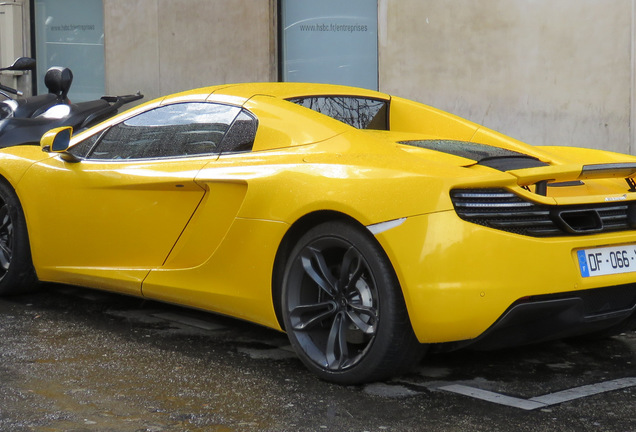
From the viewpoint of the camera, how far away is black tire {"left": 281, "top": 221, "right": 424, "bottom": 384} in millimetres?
4359

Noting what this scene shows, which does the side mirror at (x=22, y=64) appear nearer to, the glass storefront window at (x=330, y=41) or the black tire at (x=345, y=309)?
the glass storefront window at (x=330, y=41)

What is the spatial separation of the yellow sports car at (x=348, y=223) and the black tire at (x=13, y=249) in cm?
44

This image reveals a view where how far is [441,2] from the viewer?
38.7 feet

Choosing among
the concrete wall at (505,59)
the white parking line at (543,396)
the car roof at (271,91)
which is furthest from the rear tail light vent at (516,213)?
the concrete wall at (505,59)

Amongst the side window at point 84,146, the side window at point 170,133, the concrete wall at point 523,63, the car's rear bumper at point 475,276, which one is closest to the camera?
the car's rear bumper at point 475,276

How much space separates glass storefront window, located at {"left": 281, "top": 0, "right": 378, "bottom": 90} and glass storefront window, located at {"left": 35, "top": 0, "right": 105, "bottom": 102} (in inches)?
143

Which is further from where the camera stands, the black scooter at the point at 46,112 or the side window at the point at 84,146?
the black scooter at the point at 46,112

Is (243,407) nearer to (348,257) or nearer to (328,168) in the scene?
(348,257)

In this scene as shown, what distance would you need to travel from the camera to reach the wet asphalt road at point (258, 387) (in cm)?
405

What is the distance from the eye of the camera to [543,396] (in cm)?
439

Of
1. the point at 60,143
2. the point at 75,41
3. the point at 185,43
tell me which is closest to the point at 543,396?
the point at 60,143

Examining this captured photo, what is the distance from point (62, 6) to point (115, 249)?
11.9 m

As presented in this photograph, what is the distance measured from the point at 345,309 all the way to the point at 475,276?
0.68 m

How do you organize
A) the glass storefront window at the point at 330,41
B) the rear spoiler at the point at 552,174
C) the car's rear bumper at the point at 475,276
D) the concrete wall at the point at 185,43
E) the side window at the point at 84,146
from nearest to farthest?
the car's rear bumper at the point at 475,276, the rear spoiler at the point at 552,174, the side window at the point at 84,146, the glass storefront window at the point at 330,41, the concrete wall at the point at 185,43
